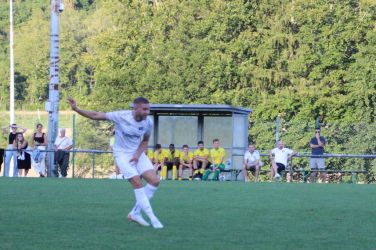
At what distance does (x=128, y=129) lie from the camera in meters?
15.2

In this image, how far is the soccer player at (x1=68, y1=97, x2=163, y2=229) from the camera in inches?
588

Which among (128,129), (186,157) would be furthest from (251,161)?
(128,129)

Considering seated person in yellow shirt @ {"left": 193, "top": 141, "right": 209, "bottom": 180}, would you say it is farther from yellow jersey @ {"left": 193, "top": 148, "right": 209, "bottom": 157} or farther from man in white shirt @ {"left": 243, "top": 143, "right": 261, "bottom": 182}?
man in white shirt @ {"left": 243, "top": 143, "right": 261, "bottom": 182}

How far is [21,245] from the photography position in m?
12.0

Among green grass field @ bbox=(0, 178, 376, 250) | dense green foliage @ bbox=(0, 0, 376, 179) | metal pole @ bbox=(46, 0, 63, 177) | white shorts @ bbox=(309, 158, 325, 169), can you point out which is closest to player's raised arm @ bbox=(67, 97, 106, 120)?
green grass field @ bbox=(0, 178, 376, 250)

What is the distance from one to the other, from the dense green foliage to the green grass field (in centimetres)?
3994

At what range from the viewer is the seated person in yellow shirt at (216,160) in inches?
1425

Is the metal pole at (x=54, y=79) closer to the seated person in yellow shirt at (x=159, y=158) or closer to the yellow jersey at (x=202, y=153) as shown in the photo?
the seated person in yellow shirt at (x=159, y=158)

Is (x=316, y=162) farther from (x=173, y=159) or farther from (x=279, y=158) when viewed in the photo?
(x=173, y=159)

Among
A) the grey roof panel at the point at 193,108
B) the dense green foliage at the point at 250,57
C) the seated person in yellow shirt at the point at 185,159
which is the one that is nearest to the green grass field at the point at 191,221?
the seated person in yellow shirt at the point at 185,159

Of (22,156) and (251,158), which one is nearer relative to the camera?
(251,158)

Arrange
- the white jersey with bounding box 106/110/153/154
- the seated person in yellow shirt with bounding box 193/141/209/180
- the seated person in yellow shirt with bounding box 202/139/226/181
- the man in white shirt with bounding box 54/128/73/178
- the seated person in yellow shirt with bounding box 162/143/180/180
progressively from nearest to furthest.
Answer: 1. the white jersey with bounding box 106/110/153/154
2. the seated person in yellow shirt with bounding box 202/139/226/181
3. the seated person in yellow shirt with bounding box 193/141/209/180
4. the seated person in yellow shirt with bounding box 162/143/180/180
5. the man in white shirt with bounding box 54/128/73/178

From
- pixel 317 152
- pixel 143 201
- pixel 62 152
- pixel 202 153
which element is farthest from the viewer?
pixel 62 152

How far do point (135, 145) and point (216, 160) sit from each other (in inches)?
823
